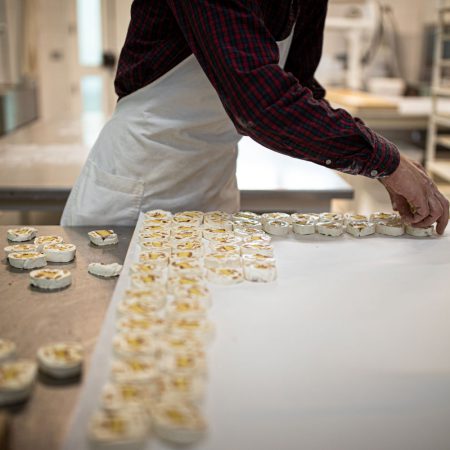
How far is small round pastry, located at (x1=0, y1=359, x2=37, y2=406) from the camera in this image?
0.77 metres

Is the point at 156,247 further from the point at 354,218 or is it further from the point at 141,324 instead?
the point at 354,218

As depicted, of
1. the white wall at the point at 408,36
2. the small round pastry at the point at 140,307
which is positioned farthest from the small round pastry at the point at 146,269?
the white wall at the point at 408,36

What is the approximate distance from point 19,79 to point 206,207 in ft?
12.7

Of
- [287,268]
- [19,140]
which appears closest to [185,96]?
[287,268]

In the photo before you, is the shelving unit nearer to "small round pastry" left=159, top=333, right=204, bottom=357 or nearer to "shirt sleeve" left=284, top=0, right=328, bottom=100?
"shirt sleeve" left=284, top=0, right=328, bottom=100

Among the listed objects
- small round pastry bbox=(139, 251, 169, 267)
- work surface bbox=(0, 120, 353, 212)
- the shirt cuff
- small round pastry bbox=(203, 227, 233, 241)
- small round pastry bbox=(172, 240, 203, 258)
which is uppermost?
the shirt cuff

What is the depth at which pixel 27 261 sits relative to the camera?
124 cm

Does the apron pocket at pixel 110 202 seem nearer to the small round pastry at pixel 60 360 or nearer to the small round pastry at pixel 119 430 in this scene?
the small round pastry at pixel 60 360

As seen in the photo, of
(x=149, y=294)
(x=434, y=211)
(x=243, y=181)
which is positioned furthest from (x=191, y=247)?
(x=243, y=181)

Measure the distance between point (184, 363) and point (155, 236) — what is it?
0.55 metres

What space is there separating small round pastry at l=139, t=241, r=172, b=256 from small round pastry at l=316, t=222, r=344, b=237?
386 millimetres

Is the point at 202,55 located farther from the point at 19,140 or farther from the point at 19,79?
the point at 19,79

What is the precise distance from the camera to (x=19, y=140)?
3.14 meters

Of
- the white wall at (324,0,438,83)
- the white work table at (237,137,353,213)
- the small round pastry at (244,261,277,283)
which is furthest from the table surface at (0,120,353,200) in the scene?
the white wall at (324,0,438,83)
